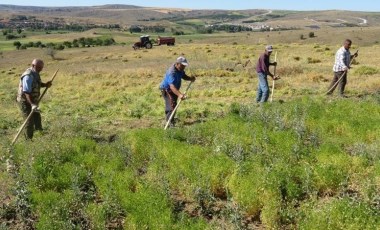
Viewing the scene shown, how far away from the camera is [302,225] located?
190 inches

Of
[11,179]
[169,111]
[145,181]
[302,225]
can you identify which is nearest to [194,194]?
[145,181]

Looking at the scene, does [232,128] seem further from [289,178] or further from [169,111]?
[289,178]

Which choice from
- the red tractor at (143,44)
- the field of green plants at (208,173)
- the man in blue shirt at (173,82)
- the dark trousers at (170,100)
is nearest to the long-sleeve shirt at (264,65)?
the field of green plants at (208,173)

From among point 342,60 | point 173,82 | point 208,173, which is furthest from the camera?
point 342,60

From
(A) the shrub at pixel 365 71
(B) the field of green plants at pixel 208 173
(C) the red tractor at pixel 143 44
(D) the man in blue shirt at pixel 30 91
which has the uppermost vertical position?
(D) the man in blue shirt at pixel 30 91

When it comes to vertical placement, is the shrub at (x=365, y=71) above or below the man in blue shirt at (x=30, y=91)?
below

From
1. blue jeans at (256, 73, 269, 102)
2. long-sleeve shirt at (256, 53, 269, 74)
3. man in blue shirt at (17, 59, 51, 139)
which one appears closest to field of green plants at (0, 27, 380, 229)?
man in blue shirt at (17, 59, 51, 139)

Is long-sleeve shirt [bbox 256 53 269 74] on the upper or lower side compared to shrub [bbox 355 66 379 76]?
upper

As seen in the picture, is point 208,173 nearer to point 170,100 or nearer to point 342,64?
point 170,100

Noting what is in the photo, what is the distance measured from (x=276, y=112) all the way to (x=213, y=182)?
3.94 metres

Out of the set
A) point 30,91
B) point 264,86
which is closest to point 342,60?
point 264,86

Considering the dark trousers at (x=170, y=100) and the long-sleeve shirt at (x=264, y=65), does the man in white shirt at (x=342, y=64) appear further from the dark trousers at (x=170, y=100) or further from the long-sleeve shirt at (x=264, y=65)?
the dark trousers at (x=170, y=100)

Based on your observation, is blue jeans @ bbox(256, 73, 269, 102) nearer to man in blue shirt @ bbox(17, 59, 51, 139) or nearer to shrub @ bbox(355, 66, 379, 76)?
man in blue shirt @ bbox(17, 59, 51, 139)

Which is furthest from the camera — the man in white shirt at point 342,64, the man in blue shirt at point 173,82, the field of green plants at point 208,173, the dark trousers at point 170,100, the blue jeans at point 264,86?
the man in white shirt at point 342,64
